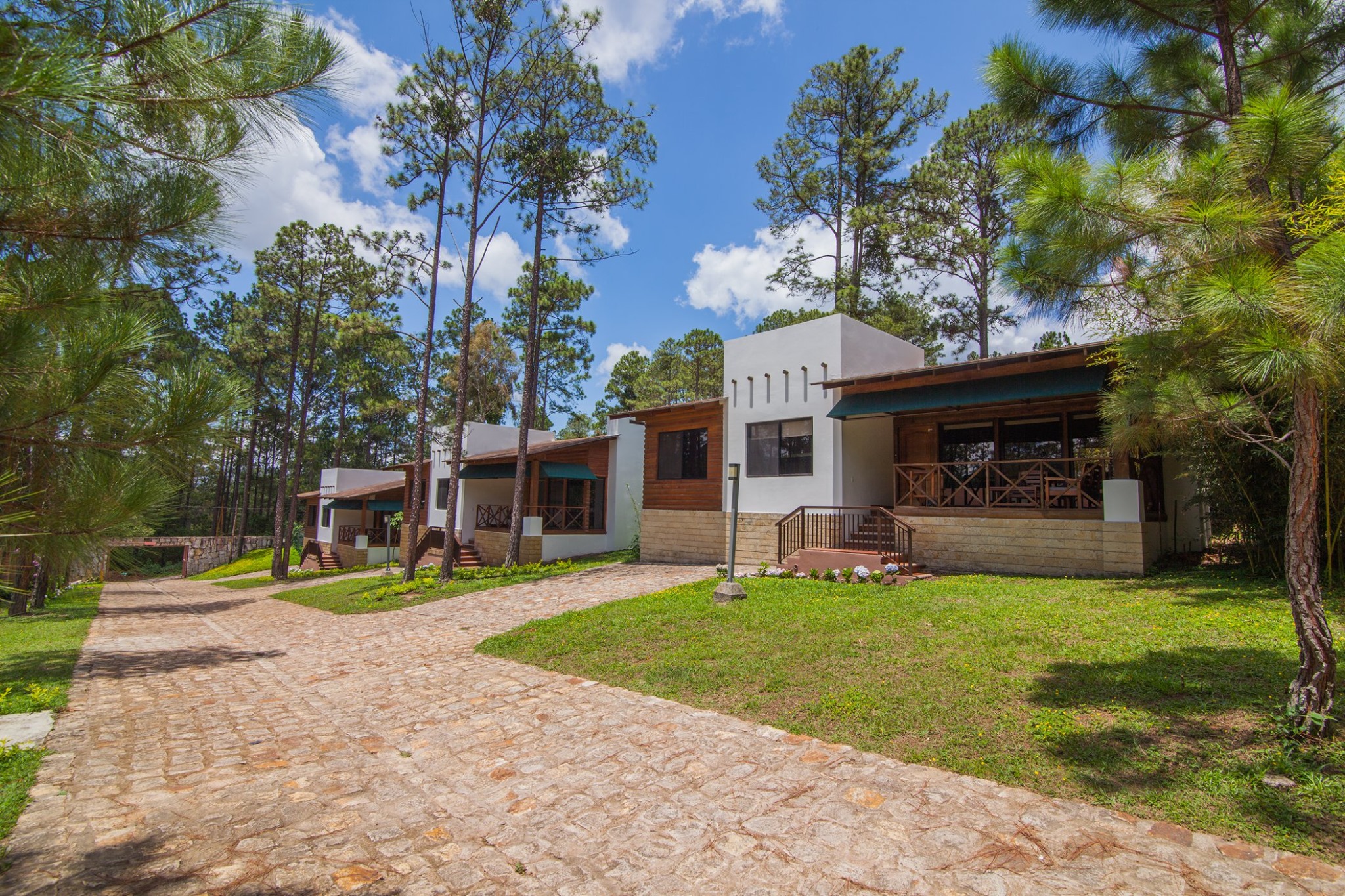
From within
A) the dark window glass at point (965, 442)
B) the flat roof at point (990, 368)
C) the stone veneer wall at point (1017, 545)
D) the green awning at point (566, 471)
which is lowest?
the stone veneer wall at point (1017, 545)

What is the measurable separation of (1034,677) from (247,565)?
3768 cm

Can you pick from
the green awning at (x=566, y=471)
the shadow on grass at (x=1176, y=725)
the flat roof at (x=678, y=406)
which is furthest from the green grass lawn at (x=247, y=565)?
the shadow on grass at (x=1176, y=725)

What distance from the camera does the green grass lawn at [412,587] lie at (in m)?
13.6

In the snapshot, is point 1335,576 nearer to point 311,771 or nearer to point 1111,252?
point 1111,252

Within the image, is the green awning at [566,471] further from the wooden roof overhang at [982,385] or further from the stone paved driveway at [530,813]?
the stone paved driveway at [530,813]

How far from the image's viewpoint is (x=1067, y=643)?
20.4 ft

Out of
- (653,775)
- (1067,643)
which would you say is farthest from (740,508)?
(653,775)

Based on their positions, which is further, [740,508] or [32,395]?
[740,508]

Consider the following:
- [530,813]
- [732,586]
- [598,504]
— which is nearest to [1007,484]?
[732,586]

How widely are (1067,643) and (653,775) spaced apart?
14.4 ft

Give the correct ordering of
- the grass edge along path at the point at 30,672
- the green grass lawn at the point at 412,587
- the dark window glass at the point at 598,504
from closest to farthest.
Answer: the grass edge along path at the point at 30,672 → the green grass lawn at the point at 412,587 → the dark window glass at the point at 598,504

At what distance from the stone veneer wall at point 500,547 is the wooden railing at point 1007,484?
424 inches

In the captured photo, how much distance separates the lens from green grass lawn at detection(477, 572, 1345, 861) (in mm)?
3621

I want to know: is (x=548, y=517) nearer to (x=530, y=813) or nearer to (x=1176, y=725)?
(x=530, y=813)
